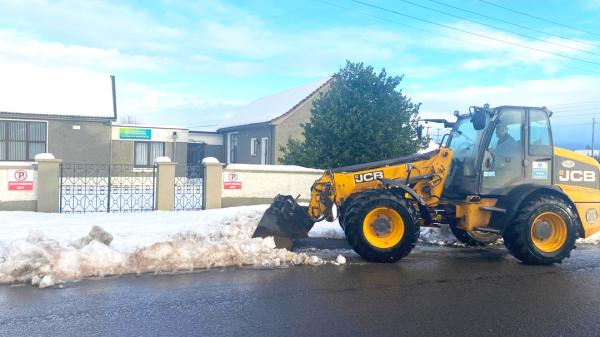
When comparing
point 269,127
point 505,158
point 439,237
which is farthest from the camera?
point 269,127

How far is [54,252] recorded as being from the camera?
247 inches

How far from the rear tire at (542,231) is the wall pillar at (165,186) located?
855cm

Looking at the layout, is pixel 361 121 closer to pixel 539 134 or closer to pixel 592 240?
pixel 539 134

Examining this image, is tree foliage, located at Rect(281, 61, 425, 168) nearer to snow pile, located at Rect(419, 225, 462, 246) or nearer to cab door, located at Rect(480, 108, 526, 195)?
snow pile, located at Rect(419, 225, 462, 246)

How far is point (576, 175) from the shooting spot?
324 inches

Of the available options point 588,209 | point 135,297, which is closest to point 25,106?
point 135,297

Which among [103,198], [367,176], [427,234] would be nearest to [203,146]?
[103,198]

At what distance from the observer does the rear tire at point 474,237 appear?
882cm

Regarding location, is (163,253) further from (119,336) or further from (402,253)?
(402,253)

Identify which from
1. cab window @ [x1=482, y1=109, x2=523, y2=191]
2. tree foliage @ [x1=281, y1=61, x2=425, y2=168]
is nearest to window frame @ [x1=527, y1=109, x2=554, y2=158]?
cab window @ [x1=482, y1=109, x2=523, y2=191]

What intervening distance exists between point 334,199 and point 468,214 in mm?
2083

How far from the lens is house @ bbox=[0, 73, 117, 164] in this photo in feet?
73.7

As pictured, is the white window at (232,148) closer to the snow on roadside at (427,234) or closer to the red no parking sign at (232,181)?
the red no parking sign at (232,181)

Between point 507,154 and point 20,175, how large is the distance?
34.7ft
